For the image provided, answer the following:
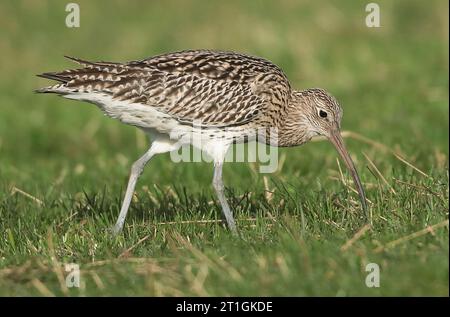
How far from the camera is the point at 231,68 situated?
28.5 feet

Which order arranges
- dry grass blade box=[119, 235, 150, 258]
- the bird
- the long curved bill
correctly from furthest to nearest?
the bird → the long curved bill → dry grass blade box=[119, 235, 150, 258]

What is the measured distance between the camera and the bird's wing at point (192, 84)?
327 inches

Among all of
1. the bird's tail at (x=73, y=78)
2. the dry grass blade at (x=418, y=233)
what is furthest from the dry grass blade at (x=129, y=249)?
the dry grass blade at (x=418, y=233)

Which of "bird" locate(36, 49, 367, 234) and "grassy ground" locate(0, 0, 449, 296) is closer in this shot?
"grassy ground" locate(0, 0, 449, 296)

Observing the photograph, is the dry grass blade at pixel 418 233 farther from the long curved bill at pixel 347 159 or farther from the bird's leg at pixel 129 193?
the bird's leg at pixel 129 193

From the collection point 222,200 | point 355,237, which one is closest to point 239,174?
point 222,200

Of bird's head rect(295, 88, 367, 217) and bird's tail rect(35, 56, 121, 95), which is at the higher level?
bird's tail rect(35, 56, 121, 95)

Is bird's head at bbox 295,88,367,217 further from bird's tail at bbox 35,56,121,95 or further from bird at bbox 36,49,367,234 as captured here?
bird's tail at bbox 35,56,121,95

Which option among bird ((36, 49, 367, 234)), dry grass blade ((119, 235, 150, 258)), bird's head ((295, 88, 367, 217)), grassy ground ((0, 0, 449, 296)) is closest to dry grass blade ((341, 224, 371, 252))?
grassy ground ((0, 0, 449, 296))

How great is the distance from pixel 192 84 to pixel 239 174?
252 centimetres

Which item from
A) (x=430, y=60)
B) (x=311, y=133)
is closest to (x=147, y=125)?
(x=311, y=133)

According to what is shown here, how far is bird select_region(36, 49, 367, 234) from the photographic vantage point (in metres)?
8.28

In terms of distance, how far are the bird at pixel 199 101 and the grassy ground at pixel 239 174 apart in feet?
1.63

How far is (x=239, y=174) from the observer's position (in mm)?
10859
